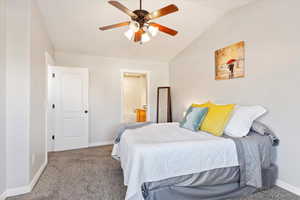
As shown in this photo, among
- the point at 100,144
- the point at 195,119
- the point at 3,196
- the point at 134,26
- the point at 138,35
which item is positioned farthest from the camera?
the point at 100,144

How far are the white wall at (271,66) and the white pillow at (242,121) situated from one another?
21cm

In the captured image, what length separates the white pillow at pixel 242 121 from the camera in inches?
83.0

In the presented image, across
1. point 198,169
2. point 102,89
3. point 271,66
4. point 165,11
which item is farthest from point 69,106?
point 271,66

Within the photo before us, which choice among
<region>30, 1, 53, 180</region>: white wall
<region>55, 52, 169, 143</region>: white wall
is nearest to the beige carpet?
<region>30, 1, 53, 180</region>: white wall

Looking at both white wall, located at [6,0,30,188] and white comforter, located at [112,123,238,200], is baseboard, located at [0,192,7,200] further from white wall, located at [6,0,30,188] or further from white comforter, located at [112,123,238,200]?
white comforter, located at [112,123,238,200]

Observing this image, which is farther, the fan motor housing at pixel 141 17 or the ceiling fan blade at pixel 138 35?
the ceiling fan blade at pixel 138 35

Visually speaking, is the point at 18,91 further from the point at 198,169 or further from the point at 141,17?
the point at 198,169

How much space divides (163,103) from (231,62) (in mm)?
2410

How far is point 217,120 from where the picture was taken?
7.47 feet

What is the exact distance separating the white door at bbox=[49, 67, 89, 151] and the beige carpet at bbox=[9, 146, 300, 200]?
53 cm

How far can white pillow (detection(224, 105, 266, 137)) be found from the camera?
2107 millimetres

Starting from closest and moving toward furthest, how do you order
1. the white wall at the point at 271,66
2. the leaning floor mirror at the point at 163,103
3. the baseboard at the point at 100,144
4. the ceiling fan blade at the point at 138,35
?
the white wall at the point at 271,66, the ceiling fan blade at the point at 138,35, the baseboard at the point at 100,144, the leaning floor mirror at the point at 163,103

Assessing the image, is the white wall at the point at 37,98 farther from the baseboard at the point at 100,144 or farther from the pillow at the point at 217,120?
the pillow at the point at 217,120

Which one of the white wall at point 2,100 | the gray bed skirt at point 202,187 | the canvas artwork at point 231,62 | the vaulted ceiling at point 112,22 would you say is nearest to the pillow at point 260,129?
the gray bed skirt at point 202,187
